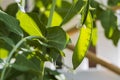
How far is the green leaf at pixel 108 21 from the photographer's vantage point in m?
Answer: 0.58

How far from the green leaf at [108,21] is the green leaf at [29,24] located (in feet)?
0.98

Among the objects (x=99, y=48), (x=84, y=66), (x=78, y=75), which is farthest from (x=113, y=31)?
(x=99, y=48)

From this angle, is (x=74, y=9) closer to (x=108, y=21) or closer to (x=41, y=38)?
(x=41, y=38)

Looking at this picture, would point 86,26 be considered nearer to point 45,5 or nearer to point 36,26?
point 36,26

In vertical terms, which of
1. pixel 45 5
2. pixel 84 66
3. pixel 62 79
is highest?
pixel 45 5

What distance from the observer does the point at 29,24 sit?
1.00ft

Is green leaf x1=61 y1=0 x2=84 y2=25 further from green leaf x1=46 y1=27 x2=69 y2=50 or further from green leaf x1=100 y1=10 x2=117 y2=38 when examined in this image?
green leaf x1=100 y1=10 x2=117 y2=38

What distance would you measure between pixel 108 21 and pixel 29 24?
1.02 feet

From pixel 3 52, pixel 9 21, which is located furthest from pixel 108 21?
pixel 9 21

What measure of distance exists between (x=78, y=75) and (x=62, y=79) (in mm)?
548

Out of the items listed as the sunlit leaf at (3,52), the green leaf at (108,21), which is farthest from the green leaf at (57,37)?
the green leaf at (108,21)

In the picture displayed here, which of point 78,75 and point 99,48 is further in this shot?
point 99,48

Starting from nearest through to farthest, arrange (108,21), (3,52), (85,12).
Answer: (85,12)
(3,52)
(108,21)

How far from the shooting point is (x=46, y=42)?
0.31 m
